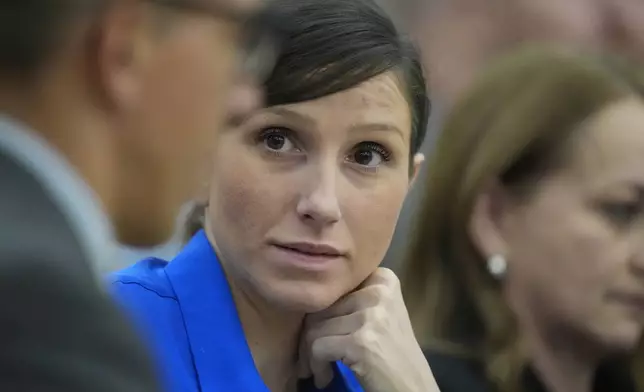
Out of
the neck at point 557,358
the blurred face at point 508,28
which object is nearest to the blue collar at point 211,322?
the neck at point 557,358

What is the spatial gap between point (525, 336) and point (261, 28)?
646mm

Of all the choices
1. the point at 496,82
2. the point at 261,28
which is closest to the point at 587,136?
the point at 496,82

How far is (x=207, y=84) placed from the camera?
487 mm

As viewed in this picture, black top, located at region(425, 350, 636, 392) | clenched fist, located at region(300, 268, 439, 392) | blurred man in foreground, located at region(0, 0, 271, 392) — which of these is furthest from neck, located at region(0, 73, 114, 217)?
black top, located at region(425, 350, 636, 392)

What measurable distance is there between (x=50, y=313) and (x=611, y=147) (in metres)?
0.78

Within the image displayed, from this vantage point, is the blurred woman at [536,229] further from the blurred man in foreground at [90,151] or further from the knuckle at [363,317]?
the blurred man in foreground at [90,151]

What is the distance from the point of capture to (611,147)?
3.43 feet

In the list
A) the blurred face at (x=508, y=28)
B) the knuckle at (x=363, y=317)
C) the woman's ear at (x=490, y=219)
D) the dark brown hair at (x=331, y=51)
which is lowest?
the knuckle at (x=363, y=317)

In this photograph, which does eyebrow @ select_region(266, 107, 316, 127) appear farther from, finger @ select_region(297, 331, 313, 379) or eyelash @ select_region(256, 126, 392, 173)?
finger @ select_region(297, 331, 313, 379)

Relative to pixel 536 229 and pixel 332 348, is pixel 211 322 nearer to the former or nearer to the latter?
pixel 332 348

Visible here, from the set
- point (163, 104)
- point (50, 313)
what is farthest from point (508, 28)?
point (50, 313)

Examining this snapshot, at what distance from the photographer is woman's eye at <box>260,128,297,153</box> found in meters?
0.80

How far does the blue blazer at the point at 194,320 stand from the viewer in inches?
30.7

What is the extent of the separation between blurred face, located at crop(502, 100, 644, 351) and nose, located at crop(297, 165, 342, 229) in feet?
1.09
